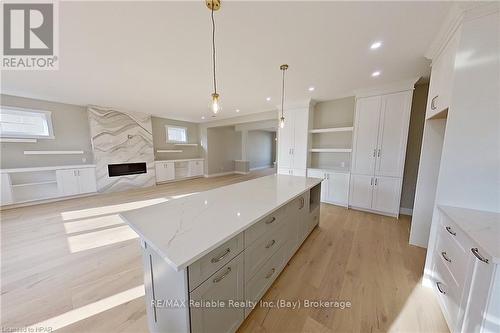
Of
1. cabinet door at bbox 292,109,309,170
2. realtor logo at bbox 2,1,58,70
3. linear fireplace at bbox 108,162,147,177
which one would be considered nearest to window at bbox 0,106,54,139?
linear fireplace at bbox 108,162,147,177

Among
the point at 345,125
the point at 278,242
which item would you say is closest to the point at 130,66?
the point at 278,242

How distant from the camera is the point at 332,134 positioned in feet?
14.0

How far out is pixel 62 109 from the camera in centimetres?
440

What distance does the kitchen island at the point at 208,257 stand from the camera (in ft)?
2.82

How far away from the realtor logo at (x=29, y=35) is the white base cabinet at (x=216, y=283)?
245cm

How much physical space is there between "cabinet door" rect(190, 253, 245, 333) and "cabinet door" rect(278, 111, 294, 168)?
373cm

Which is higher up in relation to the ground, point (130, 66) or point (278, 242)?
point (130, 66)

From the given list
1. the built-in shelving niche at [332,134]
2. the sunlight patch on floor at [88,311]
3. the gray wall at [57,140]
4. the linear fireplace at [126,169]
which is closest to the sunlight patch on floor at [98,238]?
the sunlight patch on floor at [88,311]

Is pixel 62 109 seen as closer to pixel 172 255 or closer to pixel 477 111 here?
pixel 172 255

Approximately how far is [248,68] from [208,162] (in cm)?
569

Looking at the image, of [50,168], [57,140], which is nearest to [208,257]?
[50,168]

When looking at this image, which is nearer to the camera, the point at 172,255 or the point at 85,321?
the point at 172,255

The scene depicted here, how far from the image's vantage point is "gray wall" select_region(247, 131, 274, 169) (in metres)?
9.71

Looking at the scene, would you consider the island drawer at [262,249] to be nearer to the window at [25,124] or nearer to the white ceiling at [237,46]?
the white ceiling at [237,46]
